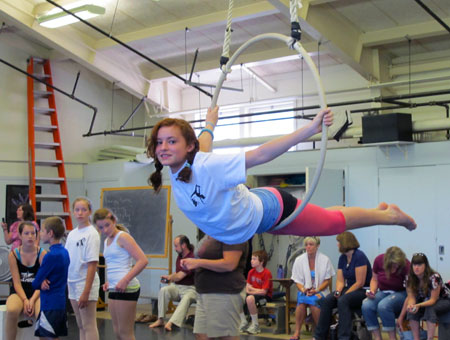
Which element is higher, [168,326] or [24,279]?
[24,279]

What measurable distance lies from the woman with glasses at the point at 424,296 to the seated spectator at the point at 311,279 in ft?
4.20

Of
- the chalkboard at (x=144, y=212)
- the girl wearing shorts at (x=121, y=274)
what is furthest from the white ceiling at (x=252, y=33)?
the girl wearing shorts at (x=121, y=274)

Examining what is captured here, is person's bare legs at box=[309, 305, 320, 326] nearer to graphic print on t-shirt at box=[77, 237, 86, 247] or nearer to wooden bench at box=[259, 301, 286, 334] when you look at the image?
wooden bench at box=[259, 301, 286, 334]

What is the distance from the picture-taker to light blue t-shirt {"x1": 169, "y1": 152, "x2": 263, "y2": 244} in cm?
269

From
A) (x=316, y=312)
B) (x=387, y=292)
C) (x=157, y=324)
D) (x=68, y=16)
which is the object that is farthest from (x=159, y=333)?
(x=68, y=16)

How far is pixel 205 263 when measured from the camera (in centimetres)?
354

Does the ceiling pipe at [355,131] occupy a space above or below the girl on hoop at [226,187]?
above

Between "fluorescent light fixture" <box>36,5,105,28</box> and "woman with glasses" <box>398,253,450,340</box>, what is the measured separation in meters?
4.70

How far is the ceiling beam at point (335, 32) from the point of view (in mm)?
7168

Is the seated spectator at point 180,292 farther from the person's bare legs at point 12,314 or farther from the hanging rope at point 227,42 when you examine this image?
the hanging rope at point 227,42

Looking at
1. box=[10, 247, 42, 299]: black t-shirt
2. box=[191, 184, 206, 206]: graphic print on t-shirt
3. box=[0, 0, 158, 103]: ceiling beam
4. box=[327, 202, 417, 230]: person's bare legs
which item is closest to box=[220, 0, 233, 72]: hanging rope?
box=[191, 184, 206, 206]: graphic print on t-shirt

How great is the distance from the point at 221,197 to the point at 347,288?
13.9 ft

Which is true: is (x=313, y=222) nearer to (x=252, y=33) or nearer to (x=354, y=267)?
(x=354, y=267)

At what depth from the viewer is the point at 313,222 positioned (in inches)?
121
